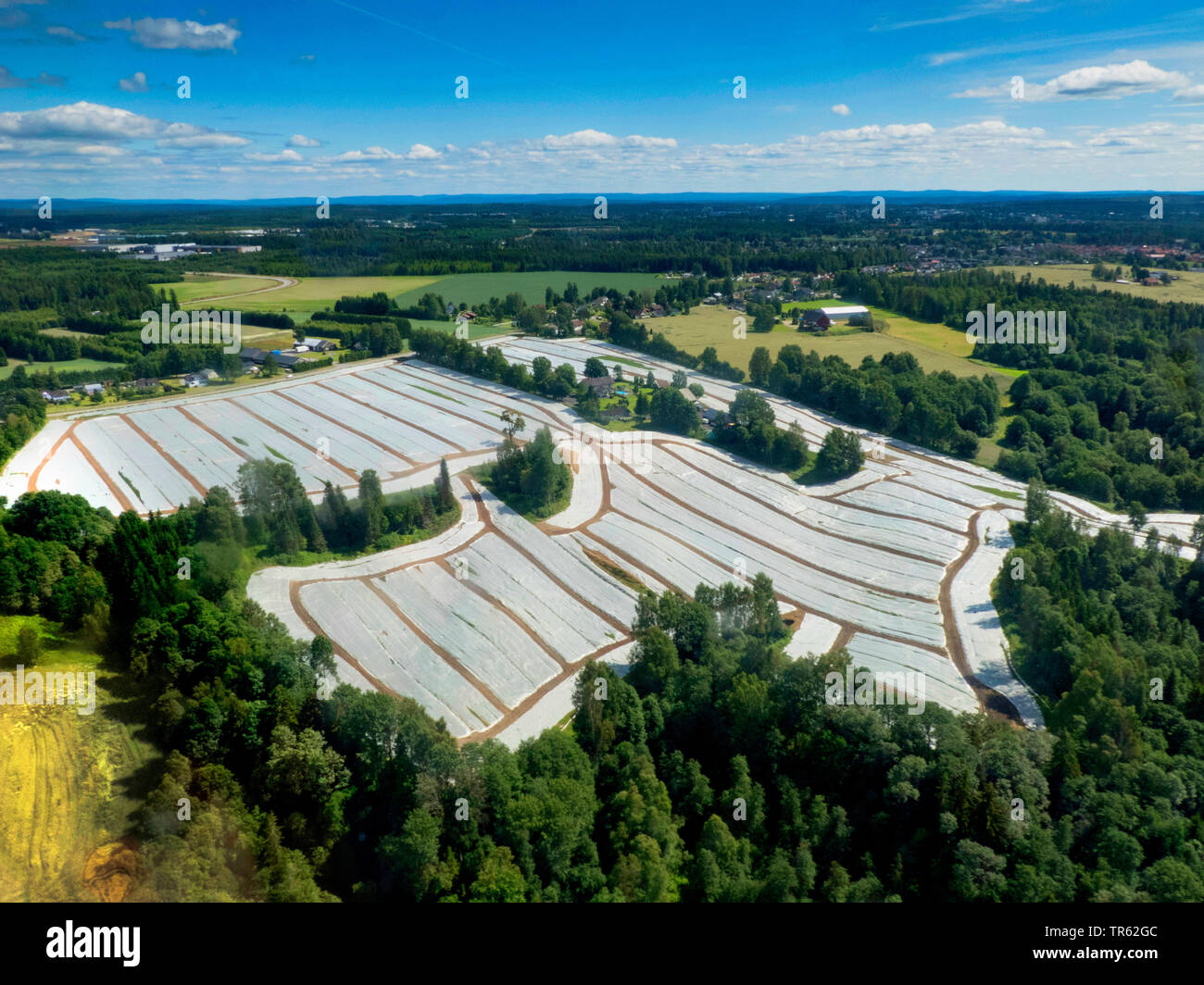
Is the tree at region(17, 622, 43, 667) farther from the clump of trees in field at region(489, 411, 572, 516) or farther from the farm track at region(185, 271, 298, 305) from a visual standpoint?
the farm track at region(185, 271, 298, 305)

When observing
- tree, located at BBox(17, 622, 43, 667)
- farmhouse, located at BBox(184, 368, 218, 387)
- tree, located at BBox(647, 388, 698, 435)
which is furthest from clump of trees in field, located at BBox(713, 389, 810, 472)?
farmhouse, located at BBox(184, 368, 218, 387)

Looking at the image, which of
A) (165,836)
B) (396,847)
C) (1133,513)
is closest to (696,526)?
(1133,513)

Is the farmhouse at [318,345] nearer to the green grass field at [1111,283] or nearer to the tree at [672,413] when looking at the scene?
the tree at [672,413]

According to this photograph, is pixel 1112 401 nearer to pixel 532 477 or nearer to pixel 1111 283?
pixel 532 477

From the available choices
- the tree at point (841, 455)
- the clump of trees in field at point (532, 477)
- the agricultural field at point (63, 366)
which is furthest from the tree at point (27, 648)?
the agricultural field at point (63, 366)

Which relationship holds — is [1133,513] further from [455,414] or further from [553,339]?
[553,339]

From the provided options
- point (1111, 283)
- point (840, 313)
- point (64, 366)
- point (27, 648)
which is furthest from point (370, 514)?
point (1111, 283)
